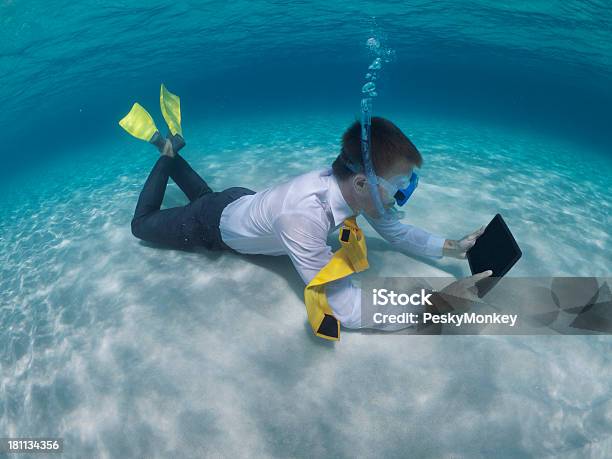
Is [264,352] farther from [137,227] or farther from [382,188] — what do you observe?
[137,227]

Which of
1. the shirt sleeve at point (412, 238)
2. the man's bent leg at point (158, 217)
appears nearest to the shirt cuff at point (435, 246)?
the shirt sleeve at point (412, 238)

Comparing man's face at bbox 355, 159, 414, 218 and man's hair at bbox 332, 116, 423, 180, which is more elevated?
man's hair at bbox 332, 116, 423, 180

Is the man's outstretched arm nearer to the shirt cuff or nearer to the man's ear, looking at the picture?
the shirt cuff

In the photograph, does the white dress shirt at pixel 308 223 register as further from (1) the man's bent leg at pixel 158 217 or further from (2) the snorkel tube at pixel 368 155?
(1) the man's bent leg at pixel 158 217

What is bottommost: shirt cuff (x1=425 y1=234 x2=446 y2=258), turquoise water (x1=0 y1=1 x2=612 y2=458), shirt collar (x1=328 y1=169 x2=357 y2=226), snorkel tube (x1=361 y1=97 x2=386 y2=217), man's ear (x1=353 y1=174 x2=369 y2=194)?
turquoise water (x1=0 y1=1 x2=612 y2=458)

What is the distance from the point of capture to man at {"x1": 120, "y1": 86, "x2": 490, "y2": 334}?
2617 millimetres

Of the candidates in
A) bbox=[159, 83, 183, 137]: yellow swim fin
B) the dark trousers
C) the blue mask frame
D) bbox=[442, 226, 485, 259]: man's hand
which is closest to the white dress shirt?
the blue mask frame

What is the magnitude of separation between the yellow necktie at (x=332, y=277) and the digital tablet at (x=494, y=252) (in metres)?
1.19

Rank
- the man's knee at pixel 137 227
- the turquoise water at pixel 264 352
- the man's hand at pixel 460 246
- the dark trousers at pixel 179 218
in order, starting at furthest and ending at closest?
1. the man's knee at pixel 137 227
2. the dark trousers at pixel 179 218
3. the man's hand at pixel 460 246
4. the turquoise water at pixel 264 352

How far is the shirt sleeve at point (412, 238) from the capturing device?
381 cm

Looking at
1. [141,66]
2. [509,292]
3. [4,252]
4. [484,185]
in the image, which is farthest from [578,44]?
[141,66]

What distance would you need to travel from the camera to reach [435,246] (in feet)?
12.5

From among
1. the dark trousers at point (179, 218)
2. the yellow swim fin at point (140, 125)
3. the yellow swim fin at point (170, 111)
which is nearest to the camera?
the dark trousers at point (179, 218)

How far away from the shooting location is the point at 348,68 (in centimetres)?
5097
